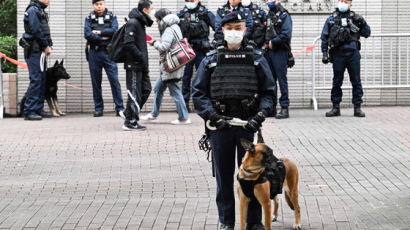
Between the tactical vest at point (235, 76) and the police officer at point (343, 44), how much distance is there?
7.23 meters

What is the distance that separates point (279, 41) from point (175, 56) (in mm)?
1874

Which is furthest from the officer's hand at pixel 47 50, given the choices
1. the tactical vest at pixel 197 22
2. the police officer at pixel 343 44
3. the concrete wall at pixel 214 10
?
the police officer at pixel 343 44

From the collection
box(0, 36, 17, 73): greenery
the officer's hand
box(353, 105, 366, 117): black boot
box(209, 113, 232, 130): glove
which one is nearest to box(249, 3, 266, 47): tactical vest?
box(353, 105, 366, 117): black boot

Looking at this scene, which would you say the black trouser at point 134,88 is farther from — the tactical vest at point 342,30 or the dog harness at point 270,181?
the dog harness at point 270,181

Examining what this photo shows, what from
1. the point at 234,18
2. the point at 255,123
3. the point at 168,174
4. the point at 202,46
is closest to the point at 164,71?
the point at 202,46

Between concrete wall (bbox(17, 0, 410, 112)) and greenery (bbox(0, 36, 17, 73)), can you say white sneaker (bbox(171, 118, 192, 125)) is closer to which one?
concrete wall (bbox(17, 0, 410, 112))

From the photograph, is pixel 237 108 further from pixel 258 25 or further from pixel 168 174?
pixel 258 25

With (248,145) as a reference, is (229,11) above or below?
above

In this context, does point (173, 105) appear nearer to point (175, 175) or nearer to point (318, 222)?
point (175, 175)

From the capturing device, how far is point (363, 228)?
283 inches

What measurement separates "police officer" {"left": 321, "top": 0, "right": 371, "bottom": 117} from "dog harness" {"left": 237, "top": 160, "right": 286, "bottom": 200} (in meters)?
7.44

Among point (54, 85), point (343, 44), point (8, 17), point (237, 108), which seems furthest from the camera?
point (8, 17)

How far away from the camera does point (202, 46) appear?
49.1 feet

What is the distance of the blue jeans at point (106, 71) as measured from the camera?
592 inches
